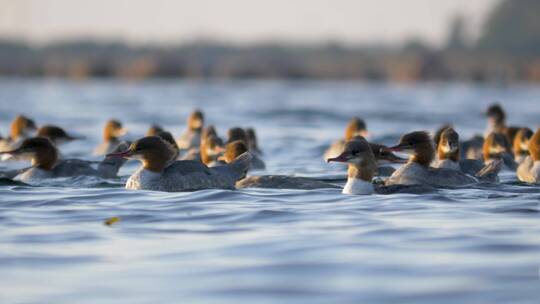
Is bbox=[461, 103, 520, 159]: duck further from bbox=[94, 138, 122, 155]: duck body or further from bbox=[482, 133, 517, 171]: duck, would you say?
bbox=[94, 138, 122, 155]: duck body

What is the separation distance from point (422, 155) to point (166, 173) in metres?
2.91

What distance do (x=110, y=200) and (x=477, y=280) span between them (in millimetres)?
4893

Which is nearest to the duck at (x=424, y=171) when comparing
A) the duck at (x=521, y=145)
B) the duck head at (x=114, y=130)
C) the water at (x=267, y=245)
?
the water at (x=267, y=245)

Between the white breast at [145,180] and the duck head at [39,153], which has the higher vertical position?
the duck head at [39,153]

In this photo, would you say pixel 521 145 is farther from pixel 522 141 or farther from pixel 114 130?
pixel 114 130

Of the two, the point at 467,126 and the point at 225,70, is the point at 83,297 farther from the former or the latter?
the point at 225,70

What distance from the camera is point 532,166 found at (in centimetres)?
1255

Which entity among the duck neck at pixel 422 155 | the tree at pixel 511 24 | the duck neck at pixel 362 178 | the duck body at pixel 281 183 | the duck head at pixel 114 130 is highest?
the tree at pixel 511 24

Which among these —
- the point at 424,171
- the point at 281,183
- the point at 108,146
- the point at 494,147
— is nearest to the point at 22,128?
the point at 108,146

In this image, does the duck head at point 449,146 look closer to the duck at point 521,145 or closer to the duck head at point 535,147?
the duck head at point 535,147

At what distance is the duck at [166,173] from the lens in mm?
11305

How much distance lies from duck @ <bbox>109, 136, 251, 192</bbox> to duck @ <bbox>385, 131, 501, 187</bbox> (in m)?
1.92

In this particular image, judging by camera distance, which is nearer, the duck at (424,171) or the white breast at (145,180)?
the white breast at (145,180)

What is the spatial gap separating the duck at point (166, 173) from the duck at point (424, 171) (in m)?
1.92
